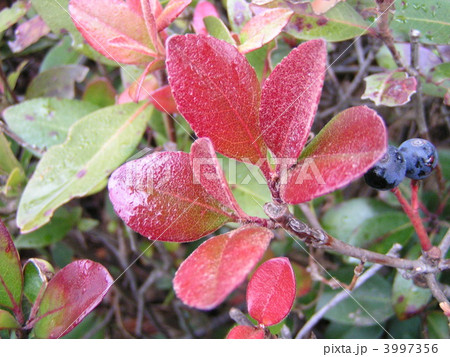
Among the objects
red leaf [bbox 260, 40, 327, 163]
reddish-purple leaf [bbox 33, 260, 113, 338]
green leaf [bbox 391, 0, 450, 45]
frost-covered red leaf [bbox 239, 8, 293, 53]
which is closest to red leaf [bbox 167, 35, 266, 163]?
red leaf [bbox 260, 40, 327, 163]

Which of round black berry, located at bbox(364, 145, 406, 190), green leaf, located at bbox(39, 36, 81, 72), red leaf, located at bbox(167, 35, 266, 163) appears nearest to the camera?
red leaf, located at bbox(167, 35, 266, 163)

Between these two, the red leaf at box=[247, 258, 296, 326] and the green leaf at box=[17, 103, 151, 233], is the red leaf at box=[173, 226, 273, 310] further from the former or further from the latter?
the green leaf at box=[17, 103, 151, 233]

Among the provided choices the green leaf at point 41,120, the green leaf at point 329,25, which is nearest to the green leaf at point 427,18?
the green leaf at point 329,25

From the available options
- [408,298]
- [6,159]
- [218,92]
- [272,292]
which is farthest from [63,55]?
[408,298]

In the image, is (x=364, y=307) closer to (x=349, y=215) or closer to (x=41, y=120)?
(x=349, y=215)

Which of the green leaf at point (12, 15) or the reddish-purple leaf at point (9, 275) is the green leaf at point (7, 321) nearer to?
the reddish-purple leaf at point (9, 275)

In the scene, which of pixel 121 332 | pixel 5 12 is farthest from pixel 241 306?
pixel 5 12
